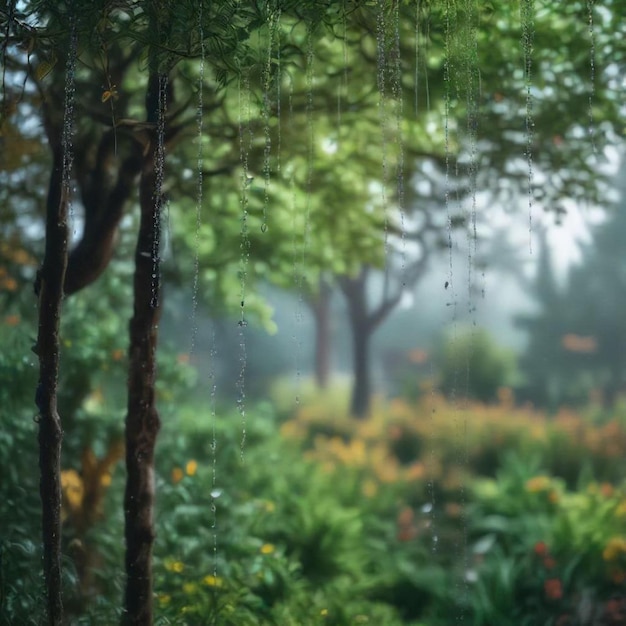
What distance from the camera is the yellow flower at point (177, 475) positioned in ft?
12.8

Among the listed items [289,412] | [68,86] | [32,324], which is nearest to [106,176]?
[68,86]

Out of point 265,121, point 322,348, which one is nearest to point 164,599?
point 265,121

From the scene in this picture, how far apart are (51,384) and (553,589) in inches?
109

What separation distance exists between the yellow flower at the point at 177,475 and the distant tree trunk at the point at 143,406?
1262 millimetres

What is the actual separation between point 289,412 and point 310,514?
16.0 feet

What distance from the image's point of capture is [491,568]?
427 cm

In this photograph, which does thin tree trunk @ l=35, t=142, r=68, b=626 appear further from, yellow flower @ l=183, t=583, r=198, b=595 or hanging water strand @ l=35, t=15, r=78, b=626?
yellow flower @ l=183, t=583, r=198, b=595

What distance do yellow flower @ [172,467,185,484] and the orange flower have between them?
1990mm

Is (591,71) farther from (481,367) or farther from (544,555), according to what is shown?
(481,367)

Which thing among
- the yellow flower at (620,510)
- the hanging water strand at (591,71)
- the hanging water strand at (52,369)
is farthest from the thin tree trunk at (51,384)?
the yellow flower at (620,510)

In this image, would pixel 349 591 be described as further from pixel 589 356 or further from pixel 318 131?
pixel 589 356

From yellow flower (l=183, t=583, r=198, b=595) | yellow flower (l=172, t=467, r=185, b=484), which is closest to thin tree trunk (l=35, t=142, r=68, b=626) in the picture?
yellow flower (l=183, t=583, r=198, b=595)

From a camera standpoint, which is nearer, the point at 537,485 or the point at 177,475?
the point at 177,475

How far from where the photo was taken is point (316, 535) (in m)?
4.34
